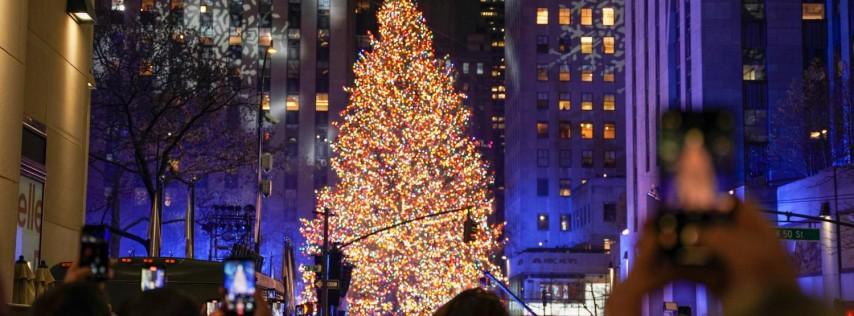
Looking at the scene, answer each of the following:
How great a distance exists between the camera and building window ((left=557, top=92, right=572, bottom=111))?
12588 cm

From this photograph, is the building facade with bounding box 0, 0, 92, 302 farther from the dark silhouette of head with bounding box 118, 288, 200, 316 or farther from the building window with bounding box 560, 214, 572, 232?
the building window with bounding box 560, 214, 572, 232

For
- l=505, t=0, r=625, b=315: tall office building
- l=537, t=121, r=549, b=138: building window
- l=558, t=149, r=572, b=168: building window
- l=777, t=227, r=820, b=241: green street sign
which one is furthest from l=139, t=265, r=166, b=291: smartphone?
l=558, t=149, r=572, b=168: building window

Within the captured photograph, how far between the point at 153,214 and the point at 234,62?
213ft

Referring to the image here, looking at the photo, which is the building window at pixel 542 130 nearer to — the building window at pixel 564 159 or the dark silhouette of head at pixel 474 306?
the building window at pixel 564 159

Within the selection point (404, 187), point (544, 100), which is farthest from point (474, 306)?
point (544, 100)

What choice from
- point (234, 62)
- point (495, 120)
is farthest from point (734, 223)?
point (495, 120)

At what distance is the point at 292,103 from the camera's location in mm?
100688

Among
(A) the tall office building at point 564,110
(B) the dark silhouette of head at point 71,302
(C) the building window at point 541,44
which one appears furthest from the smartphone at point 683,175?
(C) the building window at point 541,44

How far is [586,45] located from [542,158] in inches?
503

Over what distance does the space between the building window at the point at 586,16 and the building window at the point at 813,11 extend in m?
52.6

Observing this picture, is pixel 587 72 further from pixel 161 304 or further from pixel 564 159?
pixel 161 304

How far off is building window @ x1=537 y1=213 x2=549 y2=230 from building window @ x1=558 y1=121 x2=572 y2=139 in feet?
28.0

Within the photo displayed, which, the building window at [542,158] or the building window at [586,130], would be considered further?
the building window at [542,158]

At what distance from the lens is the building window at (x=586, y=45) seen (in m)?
125
